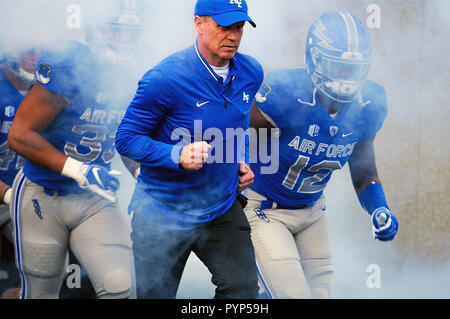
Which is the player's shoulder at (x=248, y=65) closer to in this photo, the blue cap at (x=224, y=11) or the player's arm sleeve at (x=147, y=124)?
the blue cap at (x=224, y=11)

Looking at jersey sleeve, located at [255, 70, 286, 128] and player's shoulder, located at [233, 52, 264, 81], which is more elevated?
player's shoulder, located at [233, 52, 264, 81]

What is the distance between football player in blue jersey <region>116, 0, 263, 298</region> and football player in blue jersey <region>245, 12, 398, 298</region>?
16.1 inches

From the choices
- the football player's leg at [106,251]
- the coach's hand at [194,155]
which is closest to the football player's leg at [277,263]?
the football player's leg at [106,251]

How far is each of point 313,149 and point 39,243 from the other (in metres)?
1.44

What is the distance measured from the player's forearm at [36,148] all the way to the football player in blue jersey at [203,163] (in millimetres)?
521

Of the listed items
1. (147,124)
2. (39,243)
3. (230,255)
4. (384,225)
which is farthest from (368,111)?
(39,243)

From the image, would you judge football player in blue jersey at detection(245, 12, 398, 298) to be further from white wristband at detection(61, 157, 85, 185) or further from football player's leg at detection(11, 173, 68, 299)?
football player's leg at detection(11, 173, 68, 299)

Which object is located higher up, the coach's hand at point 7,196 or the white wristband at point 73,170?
the white wristband at point 73,170

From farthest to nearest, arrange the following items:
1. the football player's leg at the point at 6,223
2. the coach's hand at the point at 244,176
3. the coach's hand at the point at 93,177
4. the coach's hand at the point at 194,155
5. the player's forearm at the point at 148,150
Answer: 1. the football player's leg at the point at 6,223
2. the coach's hand at the point at 93,177
3. the coach's hand at the point at 244,176
4. the player's forearm at the point at 148,150
5. the coach's hand at the point at 194,155

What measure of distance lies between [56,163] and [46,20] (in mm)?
836

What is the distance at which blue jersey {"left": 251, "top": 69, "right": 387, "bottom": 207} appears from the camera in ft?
11.6

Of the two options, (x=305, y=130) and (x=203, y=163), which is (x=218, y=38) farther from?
(x=305, y=130)

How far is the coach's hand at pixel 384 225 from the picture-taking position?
11.2 feet

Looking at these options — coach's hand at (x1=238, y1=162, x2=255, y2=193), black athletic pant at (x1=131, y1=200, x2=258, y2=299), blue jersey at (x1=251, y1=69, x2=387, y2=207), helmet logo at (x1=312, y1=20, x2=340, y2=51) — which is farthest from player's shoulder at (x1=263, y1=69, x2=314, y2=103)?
black athletic pant at (x1=131, y1=200, x2=258, y2=299)
